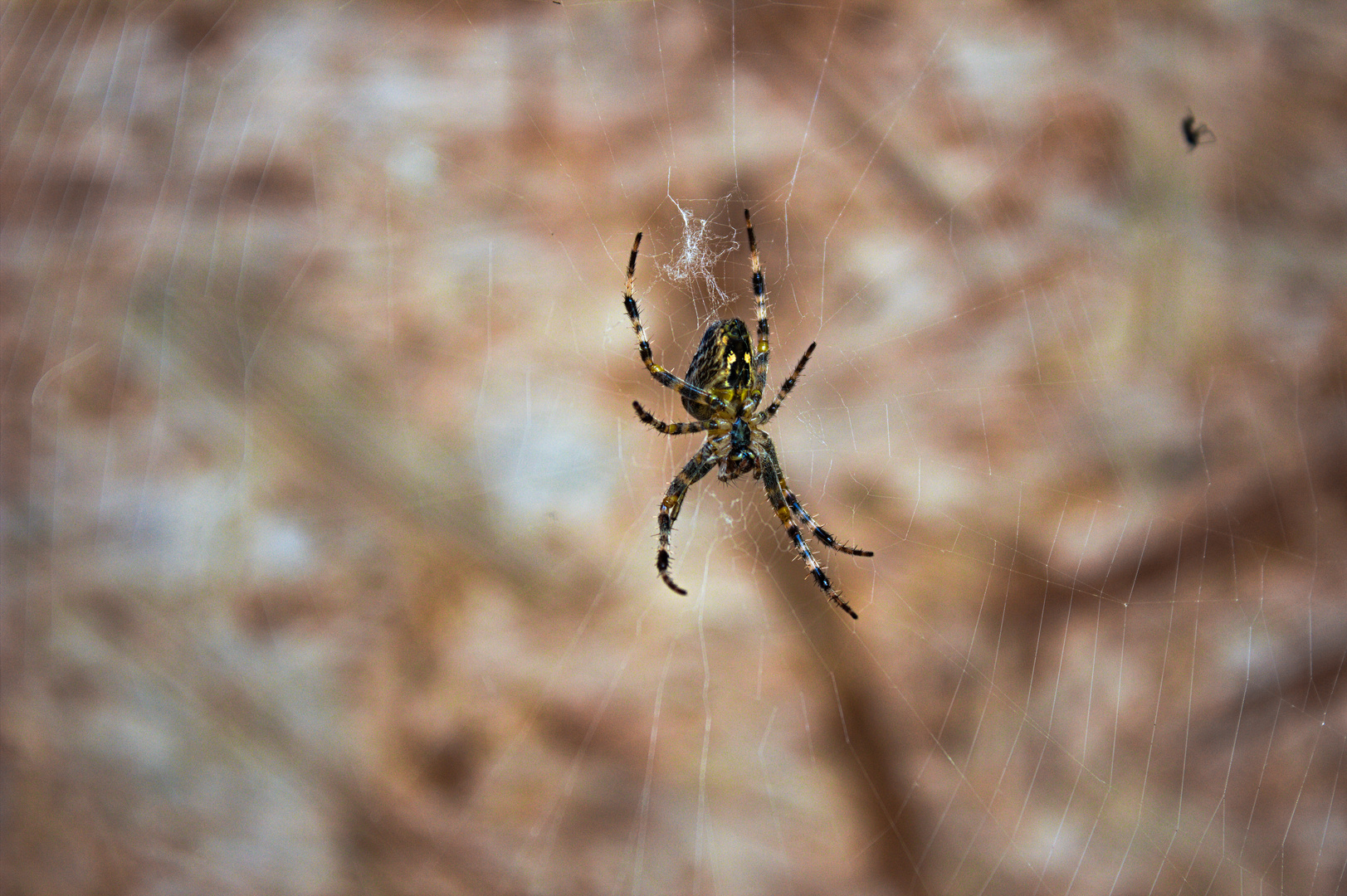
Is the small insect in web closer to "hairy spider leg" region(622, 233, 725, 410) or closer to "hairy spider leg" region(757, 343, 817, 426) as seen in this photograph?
"hairy spider leg" region(757, 343, 817, 426)

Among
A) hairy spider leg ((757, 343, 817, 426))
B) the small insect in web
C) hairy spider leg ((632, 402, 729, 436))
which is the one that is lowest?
hairy spider leg ((632, 402, 729, 436))

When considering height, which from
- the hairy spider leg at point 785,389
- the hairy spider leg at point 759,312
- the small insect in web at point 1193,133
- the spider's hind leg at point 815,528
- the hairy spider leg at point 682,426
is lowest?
the spider's hind leg at point 815,528

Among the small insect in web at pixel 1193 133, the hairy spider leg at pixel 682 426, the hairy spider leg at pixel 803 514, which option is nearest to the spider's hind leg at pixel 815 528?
the hairy spider leg at pixel 803 514

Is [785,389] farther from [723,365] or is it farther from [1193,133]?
[1193,133]

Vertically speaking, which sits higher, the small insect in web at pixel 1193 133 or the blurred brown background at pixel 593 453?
the small insect in web at pixel 1193 133

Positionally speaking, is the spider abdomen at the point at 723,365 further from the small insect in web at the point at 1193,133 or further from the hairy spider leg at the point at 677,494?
the small insect in web at the point at 1193,133

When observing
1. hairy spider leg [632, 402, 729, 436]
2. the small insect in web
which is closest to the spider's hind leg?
hairy spider leg [632, 402, 729, 436]
